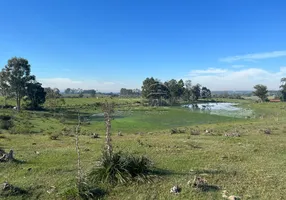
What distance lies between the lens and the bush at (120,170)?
6.82 metres

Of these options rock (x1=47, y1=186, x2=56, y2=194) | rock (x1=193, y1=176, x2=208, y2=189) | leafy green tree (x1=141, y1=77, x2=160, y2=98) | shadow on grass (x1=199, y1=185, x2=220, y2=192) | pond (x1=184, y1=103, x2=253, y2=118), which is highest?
leafy green tree (x1=141, y1=77, x2=160, y2=98)

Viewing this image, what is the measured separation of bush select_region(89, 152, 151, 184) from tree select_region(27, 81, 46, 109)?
52.9 metres

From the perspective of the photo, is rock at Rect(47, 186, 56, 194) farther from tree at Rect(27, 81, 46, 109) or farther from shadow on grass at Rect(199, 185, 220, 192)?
tree at Rect(27, 81, 46, 109)

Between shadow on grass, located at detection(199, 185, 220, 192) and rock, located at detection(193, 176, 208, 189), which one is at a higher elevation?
rock, located at detection(193, 176, 208, 189)

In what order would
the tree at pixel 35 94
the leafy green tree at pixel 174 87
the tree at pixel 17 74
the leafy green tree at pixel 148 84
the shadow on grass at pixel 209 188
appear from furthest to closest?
the leafy green tree at pixel 174 87 < the leafy green tree at pixel 148 84 < the tree at pixel 35 94 < the tree at pixel 17 74 < the shadow on grass at pixel 209 188

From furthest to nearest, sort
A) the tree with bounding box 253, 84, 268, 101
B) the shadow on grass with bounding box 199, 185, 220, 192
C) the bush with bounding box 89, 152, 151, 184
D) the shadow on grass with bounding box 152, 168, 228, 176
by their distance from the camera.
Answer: the tree with bounding box 253, 84, 268, 101 → the shadow on grass with bounding box 152, 168, 228, 176 → the bush with bounding box 89, 152, 151, 184 → the shadow on grass with bounding box 199, 185, 220, 192

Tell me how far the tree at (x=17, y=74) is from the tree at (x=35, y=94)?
2484mm

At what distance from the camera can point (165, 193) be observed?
6180mm

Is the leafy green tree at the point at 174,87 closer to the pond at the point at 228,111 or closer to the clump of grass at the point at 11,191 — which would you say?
the pond at the point at 228,111

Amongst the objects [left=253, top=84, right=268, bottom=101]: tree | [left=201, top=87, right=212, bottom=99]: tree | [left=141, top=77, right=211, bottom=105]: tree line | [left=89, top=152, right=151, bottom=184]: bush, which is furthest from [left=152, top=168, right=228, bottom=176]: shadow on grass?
[left=201, top=87, right=212, bottom=99]: tree

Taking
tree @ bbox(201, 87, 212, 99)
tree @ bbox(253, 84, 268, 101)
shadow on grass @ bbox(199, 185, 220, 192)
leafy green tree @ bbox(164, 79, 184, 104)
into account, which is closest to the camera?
shadow on grass @ bbox(199, 185, 220, 192)

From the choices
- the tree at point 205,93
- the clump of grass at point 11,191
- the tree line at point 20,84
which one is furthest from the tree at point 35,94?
the tree at point 205,93

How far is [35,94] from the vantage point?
56.2 meters

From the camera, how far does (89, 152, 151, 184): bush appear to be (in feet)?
22.4
